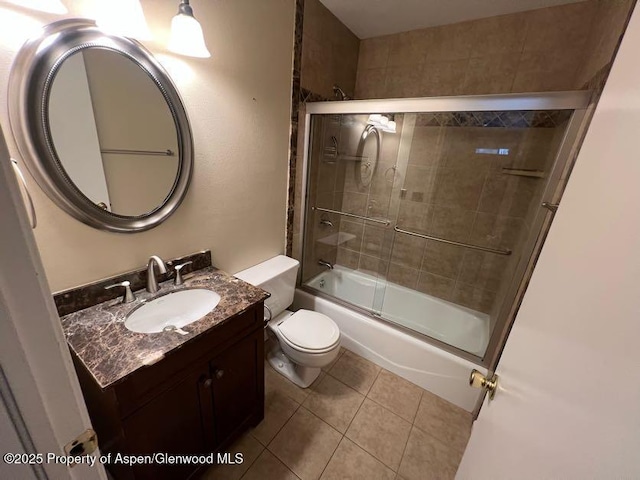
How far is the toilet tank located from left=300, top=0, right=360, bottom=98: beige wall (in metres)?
1.27

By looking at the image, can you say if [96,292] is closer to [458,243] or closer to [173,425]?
[173,425]

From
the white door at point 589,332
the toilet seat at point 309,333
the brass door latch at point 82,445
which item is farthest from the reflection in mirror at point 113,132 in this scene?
the white door at point 589,332

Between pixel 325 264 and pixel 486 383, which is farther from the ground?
pixel 486 383

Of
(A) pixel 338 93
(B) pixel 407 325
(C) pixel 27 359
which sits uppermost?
(A) pixel 338 93

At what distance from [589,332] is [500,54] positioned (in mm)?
2037

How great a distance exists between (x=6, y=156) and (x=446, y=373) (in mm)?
2024

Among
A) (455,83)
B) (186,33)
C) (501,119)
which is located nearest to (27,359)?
(186,33)

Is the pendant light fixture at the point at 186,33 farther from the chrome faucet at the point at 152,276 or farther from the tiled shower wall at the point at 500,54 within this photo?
the tiled shower wall at the point at 500,54

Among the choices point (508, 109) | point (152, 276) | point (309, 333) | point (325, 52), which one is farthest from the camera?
point (325, 52)

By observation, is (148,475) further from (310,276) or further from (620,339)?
(310,276)

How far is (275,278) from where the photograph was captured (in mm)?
1714

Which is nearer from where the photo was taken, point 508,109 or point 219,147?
point 508,109

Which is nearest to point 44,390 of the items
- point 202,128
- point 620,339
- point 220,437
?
point 620,339

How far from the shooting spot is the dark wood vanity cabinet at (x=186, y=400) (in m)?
0.83
